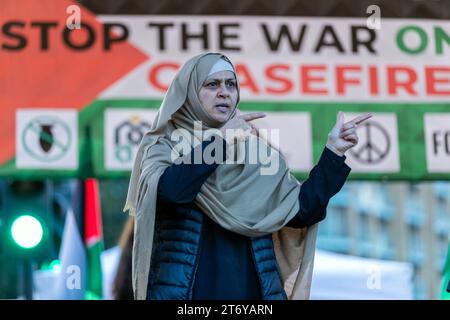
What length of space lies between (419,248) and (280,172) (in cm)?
3047

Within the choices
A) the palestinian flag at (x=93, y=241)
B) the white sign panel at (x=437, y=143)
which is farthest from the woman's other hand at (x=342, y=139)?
the palestinian flag at (x=93, y=241)

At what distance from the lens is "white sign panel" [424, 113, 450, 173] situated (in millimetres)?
6426

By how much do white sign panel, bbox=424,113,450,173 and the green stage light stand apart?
7.52ft

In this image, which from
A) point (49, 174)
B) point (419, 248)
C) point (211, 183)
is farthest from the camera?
point (419, 248)

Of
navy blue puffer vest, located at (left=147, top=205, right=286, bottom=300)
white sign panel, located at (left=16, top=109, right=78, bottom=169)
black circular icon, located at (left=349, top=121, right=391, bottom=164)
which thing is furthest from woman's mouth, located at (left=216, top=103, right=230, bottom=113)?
black circular icon, located at (left=349, top=121, right=391, bottom=164)

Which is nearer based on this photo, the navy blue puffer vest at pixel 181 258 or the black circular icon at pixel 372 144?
the navy blue puffer vest at pixel 181 258

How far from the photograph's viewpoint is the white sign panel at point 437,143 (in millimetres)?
6426

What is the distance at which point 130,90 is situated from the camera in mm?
6348

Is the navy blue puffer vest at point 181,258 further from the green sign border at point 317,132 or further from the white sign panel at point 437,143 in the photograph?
the white sign panel at point 437,143

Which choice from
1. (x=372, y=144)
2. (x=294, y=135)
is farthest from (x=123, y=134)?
(x=372, y=144)

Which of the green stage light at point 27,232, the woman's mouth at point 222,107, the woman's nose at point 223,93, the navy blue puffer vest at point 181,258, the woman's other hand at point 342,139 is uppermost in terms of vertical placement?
the woman's nose at point 223,93

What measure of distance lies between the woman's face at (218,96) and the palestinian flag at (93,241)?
3558 mm
